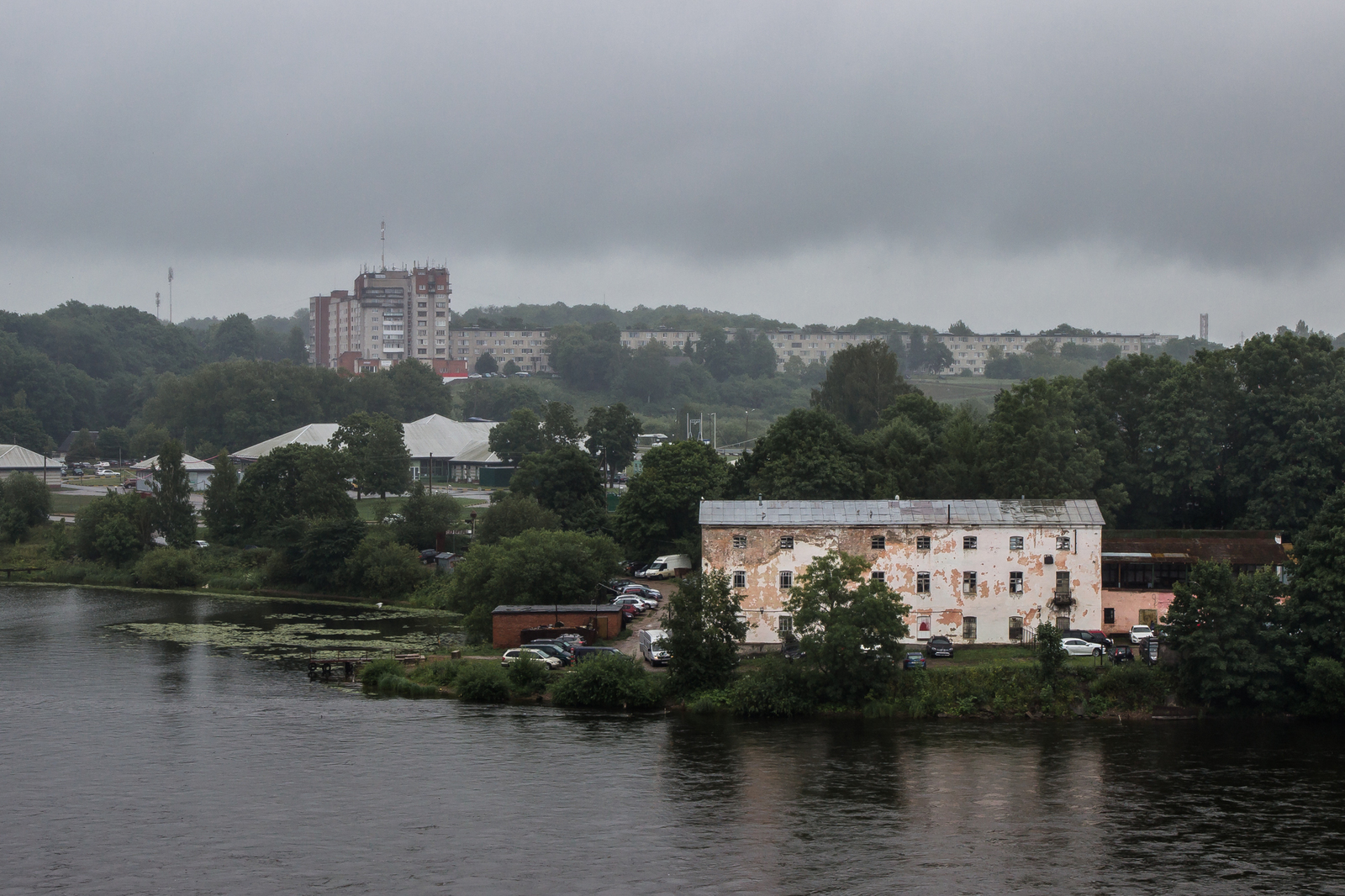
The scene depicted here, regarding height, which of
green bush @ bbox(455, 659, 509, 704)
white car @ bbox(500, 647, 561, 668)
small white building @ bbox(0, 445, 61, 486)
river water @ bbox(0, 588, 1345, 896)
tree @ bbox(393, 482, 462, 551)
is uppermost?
small white building @ bbox(0, 445, 61, 486)

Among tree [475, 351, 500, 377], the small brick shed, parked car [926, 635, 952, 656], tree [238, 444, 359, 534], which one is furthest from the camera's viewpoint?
tree [475, 351, 500, 377]

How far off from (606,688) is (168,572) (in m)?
32.6

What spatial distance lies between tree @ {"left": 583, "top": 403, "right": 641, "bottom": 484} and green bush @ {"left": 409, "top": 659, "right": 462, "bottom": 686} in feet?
149

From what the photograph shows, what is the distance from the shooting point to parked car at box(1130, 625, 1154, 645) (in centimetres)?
3485

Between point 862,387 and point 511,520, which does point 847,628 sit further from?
point 862,387

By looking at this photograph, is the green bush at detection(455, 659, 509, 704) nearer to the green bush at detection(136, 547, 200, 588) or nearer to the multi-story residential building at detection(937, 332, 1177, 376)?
the green bush at detection(136, 547, 200, 588)

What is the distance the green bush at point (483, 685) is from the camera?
33.2m

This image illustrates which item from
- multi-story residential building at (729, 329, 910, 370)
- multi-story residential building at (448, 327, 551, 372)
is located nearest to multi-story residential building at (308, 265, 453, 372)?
multi-story residential building at (448, 327, 551, 372)

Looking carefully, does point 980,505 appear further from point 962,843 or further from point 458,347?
point 458,347

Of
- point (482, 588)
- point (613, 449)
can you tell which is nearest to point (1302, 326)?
point (613, 449)

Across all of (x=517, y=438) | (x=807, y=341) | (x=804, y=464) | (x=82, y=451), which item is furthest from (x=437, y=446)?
(x=807, y=341)

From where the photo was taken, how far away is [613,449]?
8088 cm

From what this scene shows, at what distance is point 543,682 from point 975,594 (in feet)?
39.4

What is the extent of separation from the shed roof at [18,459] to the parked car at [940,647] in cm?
7892
